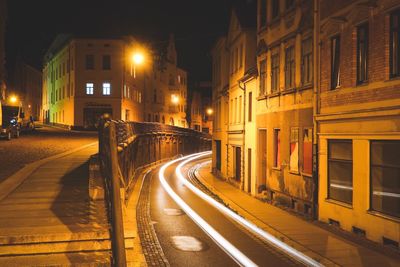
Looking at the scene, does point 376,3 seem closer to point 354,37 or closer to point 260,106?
point 354,37

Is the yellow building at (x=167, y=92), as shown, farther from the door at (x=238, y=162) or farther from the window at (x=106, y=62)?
the door at (x=238, y=162)

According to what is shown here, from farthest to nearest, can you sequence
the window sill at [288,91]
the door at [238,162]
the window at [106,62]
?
the window at [106,62], the door at [238,162], the window sill at [288,91]

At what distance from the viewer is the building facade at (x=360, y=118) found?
13008mm

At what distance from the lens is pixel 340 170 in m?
15.8

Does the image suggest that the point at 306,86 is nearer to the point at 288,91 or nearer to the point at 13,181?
the point at 288,91

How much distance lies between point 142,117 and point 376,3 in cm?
5407

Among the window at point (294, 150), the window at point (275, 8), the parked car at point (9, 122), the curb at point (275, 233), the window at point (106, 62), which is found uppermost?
the window at point (106, 62)

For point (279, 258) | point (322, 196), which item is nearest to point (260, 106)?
point (322, 196)

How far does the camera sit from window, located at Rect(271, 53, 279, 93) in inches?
878

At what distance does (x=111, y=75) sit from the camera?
5678cm

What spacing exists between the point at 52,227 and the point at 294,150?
12329 mm

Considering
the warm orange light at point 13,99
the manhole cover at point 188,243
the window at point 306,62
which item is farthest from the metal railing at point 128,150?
the warm orange light at point 13,99

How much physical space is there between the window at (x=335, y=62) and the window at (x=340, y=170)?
196 cm

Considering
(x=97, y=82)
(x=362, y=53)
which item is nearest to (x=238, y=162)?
(x=362, y=53)
